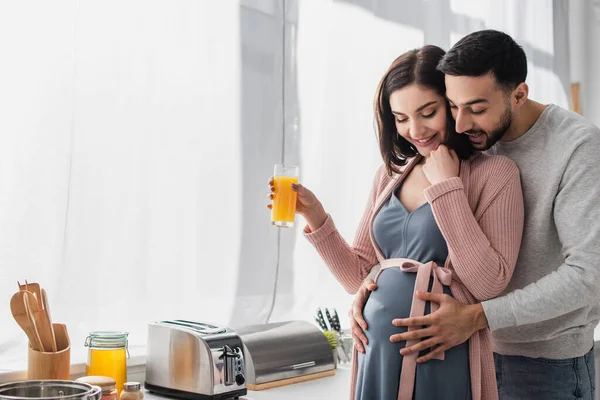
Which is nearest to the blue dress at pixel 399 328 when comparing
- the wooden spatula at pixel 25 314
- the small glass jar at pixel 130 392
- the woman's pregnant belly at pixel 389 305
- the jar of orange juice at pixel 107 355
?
the woman's pregnant belly at pixel 389 305

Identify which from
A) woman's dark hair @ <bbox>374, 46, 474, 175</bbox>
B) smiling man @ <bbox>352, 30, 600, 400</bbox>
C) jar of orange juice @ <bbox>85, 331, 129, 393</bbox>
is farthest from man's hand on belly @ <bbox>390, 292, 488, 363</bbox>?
jar of orange juice @ <bbox>85, 331, 129, 393</bbox>

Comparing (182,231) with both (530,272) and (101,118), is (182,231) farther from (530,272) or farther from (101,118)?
(530,272)

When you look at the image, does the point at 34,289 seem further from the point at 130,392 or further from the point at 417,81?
the point at 417,81

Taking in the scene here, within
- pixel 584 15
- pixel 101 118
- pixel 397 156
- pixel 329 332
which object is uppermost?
pixel 584 15

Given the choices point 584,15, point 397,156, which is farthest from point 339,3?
point 584,15

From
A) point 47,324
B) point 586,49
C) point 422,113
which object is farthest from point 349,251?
point 586,49

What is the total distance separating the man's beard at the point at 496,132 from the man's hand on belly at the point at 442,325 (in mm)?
371

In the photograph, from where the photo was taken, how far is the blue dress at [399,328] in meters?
1.57

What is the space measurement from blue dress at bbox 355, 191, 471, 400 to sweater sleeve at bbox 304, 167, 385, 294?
15 cm

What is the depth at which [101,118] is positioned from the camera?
2.05m

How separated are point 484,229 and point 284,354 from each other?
0.83m

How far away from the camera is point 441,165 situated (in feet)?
5.37

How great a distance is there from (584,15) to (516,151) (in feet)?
8.24

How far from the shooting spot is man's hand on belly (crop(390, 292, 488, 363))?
5.08 ft
